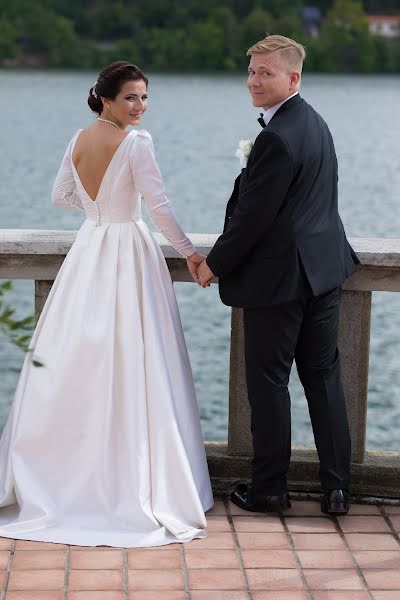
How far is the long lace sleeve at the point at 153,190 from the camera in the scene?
3.74 meters

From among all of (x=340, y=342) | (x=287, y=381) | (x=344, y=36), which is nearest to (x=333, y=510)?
(x=287, y=381)

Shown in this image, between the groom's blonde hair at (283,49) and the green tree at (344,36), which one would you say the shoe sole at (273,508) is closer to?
the groom's blonde hair at (283,49)

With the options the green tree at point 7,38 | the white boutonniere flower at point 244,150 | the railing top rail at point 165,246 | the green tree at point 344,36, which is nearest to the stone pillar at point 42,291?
the railing top rail at point 165,246

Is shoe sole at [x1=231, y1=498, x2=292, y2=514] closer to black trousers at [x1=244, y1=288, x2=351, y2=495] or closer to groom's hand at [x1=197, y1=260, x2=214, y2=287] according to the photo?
black trousers at [x1=244, y1=288, x2=351, y2=495]

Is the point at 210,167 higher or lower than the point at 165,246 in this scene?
lower

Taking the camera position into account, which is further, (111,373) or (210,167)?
(210,167)

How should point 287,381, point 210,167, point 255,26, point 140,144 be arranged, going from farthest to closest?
point 255,26, point 210,167, point 287,381, point 140,144

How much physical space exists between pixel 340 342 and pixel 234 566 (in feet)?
3.08


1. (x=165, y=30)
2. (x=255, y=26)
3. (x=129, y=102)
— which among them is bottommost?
(x=165, y=30)

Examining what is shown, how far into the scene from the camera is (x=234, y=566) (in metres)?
3.44

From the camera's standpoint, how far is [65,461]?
3807 millimetres

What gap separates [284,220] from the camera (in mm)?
3607

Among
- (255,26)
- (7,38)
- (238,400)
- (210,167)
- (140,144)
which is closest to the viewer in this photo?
(140,144)

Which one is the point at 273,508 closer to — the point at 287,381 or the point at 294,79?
the point at 287,381
